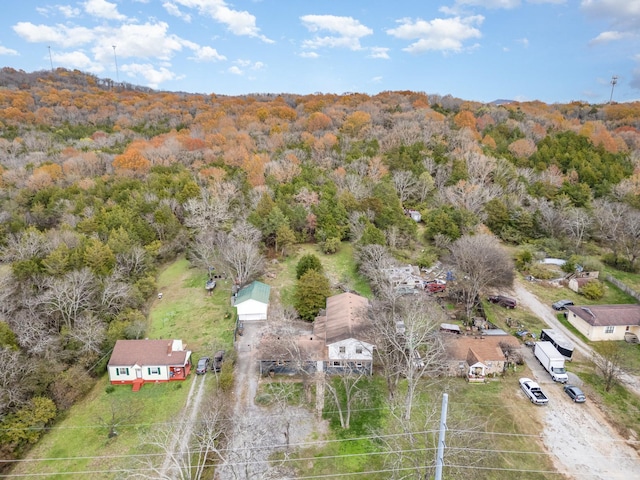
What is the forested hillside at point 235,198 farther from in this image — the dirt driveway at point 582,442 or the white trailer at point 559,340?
the dirt driveway at point 582,442

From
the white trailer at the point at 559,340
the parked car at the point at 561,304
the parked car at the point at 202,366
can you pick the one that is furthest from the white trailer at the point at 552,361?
the parked car at the point at 202,366

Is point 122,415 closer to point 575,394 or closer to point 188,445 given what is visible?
point 188,445

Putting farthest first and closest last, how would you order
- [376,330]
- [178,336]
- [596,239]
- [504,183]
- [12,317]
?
[504,183]
[596,239]
[178,336]
[12,317]
[376,330]

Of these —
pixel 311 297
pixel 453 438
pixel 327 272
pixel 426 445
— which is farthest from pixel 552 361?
pixel 327 272

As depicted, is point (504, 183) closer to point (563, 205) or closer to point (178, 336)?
point (563, 205)

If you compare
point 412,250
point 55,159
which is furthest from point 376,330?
point 55,159

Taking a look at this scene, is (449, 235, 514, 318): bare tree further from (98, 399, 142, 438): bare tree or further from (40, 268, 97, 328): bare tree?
(40, 268, 97, 328): bare tree
